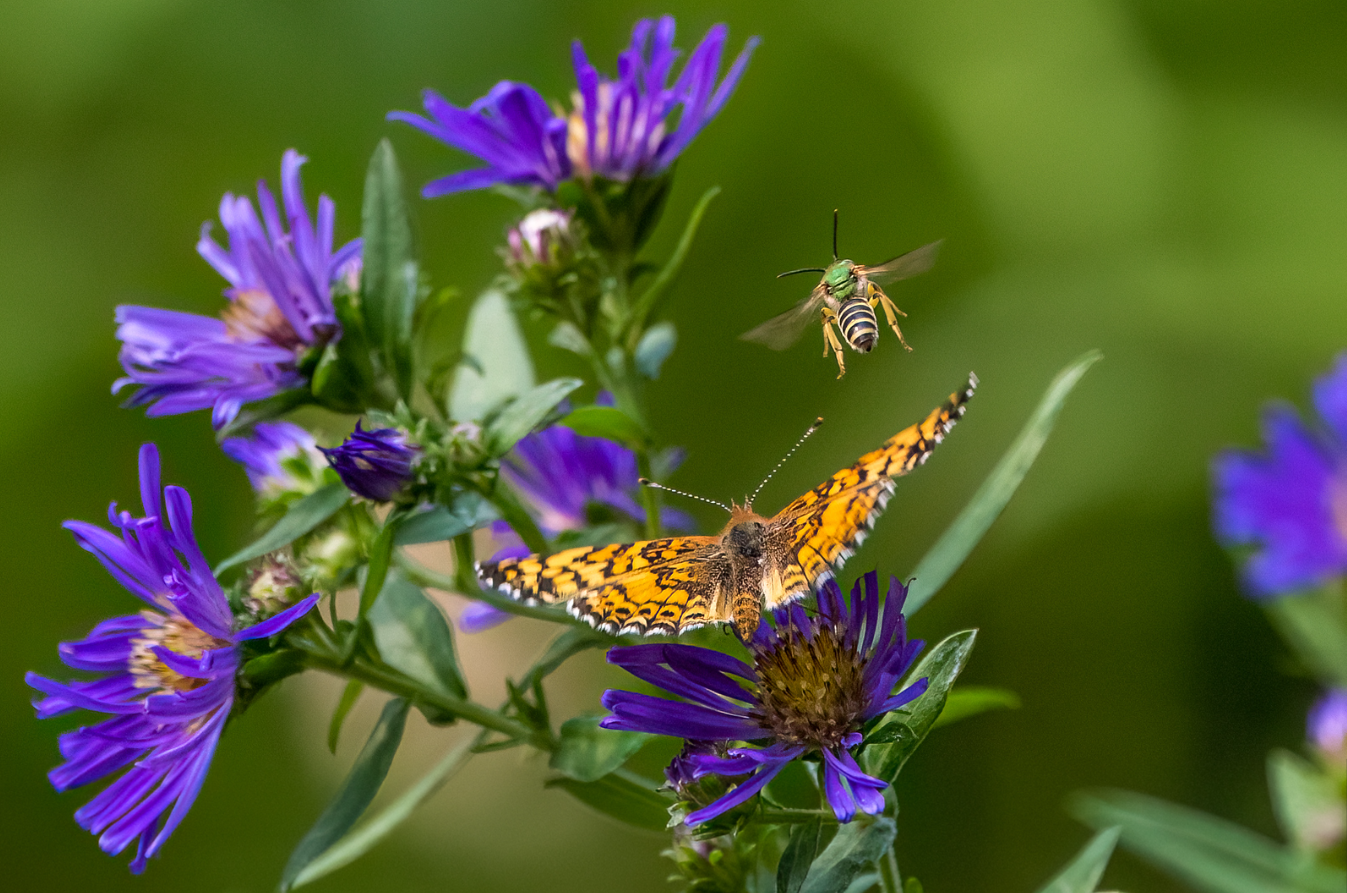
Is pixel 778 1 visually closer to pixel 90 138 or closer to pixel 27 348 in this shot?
pixel 90 138

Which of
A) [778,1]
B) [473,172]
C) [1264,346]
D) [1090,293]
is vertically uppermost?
[778,1]

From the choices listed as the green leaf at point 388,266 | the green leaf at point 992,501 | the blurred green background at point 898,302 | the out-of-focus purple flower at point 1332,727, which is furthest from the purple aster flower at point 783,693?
the blurred green background at point 898,302

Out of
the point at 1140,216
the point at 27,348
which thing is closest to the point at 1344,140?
the point at 1140,216

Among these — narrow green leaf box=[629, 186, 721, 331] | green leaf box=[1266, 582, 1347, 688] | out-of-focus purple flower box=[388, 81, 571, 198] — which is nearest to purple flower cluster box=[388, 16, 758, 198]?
out-of-focus purple flower box=[388, 81, 571, 198]

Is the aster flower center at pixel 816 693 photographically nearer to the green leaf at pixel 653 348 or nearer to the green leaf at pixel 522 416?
the green leaf at pixel 522 416

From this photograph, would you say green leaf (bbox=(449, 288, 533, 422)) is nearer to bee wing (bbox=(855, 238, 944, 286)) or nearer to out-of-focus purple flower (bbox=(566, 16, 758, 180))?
out-of-focus purple flower (bbox=(566, 16, 758, 180))

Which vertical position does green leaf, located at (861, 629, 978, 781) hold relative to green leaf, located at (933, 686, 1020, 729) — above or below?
above
